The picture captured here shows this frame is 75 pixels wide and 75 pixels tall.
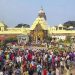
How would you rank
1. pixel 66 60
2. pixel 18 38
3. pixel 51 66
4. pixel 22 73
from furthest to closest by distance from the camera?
1. pixel 18 38
2. pixel 66 60
3. pixel 51 66
4. pixel 22 73

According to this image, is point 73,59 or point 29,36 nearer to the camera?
point 73,59

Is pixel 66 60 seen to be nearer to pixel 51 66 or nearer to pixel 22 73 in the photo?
pixel 51 66

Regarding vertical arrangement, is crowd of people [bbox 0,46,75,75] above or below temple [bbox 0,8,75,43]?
below

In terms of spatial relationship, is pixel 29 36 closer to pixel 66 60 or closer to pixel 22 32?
pixel 22 32

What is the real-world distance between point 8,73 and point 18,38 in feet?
220

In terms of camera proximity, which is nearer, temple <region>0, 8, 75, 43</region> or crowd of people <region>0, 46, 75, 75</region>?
crowd of people <region>0, 46, 75, 75</region>

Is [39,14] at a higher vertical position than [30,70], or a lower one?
higher

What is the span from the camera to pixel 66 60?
63.8 ft

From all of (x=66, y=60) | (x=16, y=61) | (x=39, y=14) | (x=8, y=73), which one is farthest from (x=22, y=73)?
(x=39, y=14)

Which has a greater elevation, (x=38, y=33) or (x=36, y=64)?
(x=38, y=33)

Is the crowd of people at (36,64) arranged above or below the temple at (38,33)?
below

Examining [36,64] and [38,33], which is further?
[38,33]

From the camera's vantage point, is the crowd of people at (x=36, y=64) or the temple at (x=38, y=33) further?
the temple at (x=38, y=33)

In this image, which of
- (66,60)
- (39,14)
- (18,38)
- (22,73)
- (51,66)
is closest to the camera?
(22,73)
